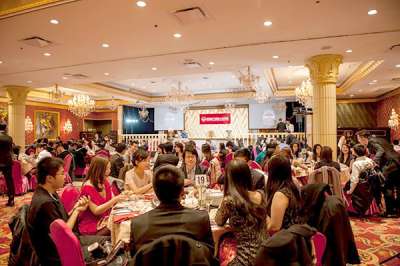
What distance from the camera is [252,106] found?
52.3 ft

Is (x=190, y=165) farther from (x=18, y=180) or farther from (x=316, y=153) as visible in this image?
(x=18, y=180)

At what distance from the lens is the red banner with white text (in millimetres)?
16719

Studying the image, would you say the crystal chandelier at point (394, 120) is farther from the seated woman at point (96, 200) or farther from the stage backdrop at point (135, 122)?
the stage backdrop at point (135, 122)

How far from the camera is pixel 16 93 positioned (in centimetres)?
995

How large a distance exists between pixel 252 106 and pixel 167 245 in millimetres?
15124

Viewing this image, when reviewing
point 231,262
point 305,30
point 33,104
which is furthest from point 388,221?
point 33,104

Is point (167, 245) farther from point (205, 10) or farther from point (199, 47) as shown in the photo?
point (199, 47)

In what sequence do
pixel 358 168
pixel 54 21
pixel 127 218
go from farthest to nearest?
pixel 358 168, pixel 54 21, pixel 127 218

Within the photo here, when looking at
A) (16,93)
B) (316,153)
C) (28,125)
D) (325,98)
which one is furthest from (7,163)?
(28,125)

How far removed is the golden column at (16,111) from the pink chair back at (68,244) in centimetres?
984

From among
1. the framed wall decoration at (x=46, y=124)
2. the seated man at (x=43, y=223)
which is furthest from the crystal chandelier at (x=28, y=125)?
the seated man at (x=43, y=223)

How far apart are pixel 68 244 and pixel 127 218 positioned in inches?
28.4

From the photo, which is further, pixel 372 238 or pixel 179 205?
pixel 372 238

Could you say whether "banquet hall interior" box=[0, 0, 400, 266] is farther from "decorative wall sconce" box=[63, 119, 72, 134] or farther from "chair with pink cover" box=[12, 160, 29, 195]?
"decorative wall sconce" box=[63, 119, 72, 134]
